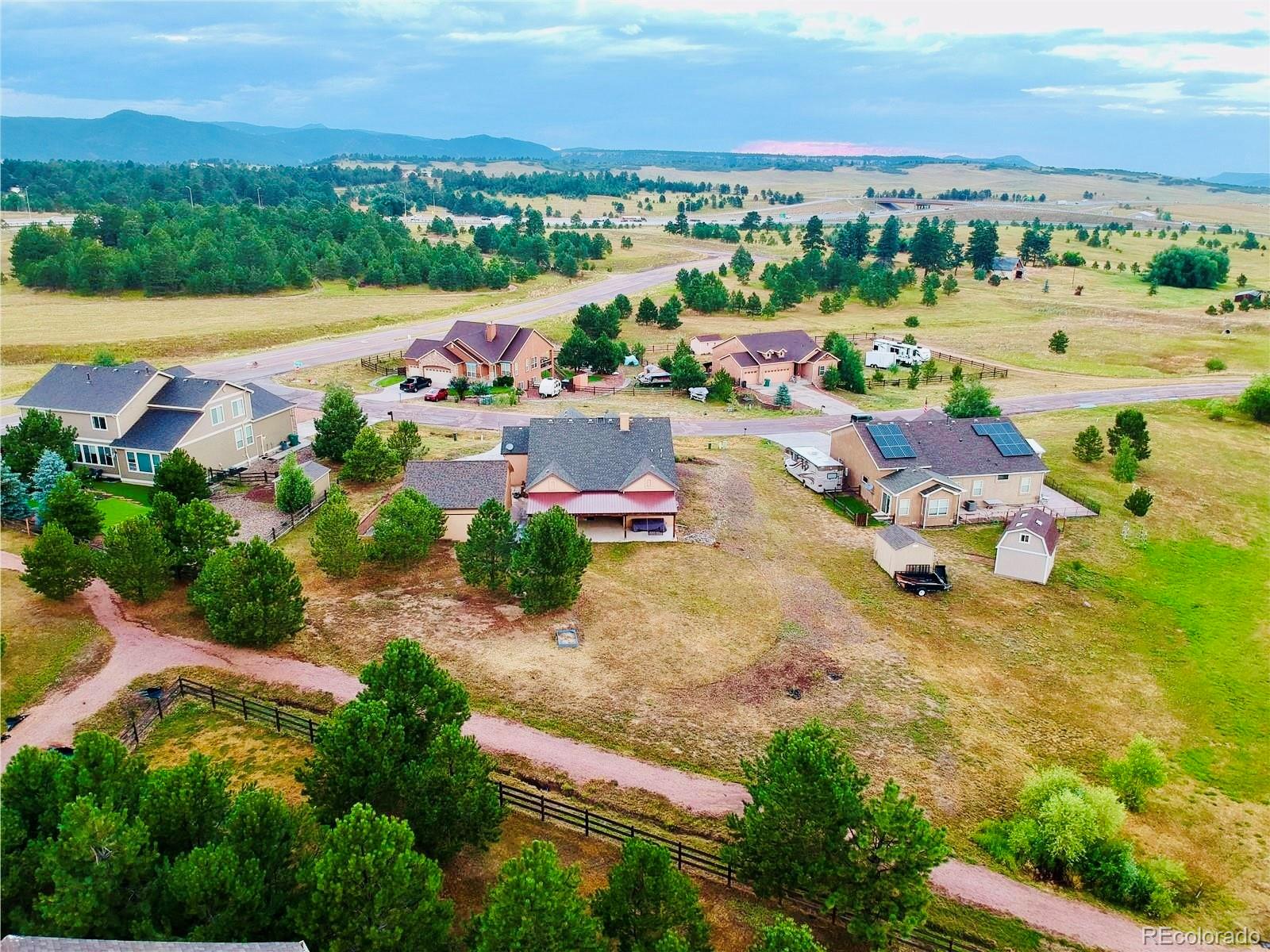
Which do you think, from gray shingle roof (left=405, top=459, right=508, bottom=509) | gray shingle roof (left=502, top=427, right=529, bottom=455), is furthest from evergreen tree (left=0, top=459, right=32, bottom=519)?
gray shingle roof (left=502, top=427, right=529, bottom=455)

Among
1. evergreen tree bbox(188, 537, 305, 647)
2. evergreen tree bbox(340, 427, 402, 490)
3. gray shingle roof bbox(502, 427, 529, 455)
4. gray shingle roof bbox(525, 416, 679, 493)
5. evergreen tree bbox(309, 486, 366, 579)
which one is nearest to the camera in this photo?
evergreen tree bbox(188, 537, 305, 647)

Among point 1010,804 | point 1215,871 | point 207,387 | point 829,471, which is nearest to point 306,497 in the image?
point 207,387

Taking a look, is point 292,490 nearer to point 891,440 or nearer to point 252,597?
point 252,597

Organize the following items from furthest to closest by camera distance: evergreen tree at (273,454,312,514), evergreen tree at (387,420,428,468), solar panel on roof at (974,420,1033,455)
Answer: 1. evergreen tree at (387,420,428,468)
2. solar panel on roof at (974,420,1033,455)
3. evergreen tree at (273,454,312,514)

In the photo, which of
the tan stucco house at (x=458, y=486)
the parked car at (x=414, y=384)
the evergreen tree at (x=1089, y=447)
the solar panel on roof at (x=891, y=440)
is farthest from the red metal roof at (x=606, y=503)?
the parked car at (x=414, y=384)

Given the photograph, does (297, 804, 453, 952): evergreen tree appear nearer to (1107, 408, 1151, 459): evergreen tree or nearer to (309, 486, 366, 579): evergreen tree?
(309, 486, 366, 579): evergreen tree

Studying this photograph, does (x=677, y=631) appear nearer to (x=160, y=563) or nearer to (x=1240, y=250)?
(x=160, y=563)
